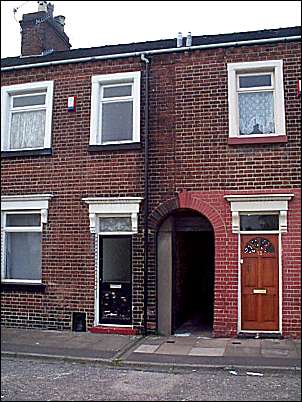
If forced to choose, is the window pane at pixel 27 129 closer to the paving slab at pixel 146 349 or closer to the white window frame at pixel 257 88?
the white window frame at pixel 257 88

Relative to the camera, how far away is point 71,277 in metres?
11.4

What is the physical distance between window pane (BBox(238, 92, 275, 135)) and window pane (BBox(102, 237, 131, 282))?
3439mm

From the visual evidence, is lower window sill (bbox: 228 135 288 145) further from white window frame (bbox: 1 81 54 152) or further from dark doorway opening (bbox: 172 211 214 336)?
white window frame (bbox: 1 81 54 152)

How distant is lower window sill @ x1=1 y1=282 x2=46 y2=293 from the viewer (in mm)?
11516

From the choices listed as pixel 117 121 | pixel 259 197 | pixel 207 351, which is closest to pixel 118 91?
pixel 117 121

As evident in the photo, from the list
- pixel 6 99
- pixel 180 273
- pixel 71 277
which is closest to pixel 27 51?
pixel 6 99

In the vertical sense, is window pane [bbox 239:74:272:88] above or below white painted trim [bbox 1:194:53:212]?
above

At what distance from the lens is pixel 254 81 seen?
11.0 meters

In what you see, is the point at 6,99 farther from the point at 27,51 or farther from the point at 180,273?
the point at 180,273

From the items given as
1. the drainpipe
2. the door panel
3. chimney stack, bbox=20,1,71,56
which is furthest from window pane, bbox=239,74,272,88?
chimney stack, bbox=20,1,71,56

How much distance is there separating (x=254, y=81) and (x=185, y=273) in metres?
4.53

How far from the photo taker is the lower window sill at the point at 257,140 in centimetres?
1050

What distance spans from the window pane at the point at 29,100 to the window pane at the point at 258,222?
5323 millimetres

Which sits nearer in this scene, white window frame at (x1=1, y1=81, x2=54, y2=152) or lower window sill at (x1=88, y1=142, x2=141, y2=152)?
lower window sill at (x1=88, y1=142, x2=141, y2=152)
